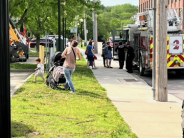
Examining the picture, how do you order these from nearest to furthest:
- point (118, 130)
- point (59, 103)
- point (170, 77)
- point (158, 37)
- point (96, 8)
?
point (118, 130) < point (59, 103) < point (158, 37) < point (170, 77) < point (96, 8)

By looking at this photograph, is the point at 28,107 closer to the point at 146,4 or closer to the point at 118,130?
the point at 118,130

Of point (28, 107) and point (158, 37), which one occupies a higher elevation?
point (158, 37)

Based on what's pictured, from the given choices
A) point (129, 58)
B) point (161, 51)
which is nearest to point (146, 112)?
point (161, 51)

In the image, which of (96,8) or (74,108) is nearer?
(74,108)

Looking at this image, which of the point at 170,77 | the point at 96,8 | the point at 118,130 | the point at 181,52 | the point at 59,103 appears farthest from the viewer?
the point at 96,8

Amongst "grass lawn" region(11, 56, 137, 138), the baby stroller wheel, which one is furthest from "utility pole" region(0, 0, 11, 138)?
the baby stroller wheel

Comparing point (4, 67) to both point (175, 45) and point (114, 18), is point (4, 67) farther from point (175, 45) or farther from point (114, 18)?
point (114, 18)

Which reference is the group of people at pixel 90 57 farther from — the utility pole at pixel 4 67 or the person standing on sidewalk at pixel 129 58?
the utility pole at pixel 4 67

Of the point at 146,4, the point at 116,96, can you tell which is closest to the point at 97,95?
the point at 116,96

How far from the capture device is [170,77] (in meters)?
18.4

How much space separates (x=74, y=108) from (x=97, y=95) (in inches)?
100

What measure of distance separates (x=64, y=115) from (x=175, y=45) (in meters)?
10.6

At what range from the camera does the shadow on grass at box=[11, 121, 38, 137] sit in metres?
6.06

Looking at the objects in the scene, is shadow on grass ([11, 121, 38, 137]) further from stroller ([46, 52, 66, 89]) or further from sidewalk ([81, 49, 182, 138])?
stroller ([46, 52, 66, 89])
